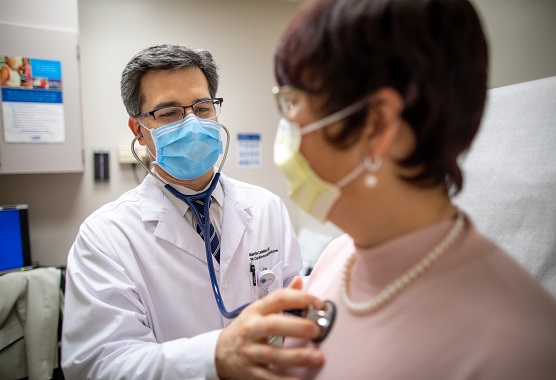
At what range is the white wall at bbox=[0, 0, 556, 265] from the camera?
151 centimetres

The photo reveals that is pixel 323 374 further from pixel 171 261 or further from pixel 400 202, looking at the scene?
pixel 171 261

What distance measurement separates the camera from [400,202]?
52 cm

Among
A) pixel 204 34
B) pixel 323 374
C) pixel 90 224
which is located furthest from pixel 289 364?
pixel 204 34

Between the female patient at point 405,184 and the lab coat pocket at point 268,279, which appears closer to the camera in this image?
the female patient at point 405,184

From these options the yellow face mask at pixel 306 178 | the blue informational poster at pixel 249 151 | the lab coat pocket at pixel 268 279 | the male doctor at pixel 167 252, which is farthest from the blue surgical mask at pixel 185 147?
the blue informational poster at pixel 249 151

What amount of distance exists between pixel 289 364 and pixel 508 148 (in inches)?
31.5

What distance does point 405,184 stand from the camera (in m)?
0.51

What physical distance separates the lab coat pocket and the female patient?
59cm

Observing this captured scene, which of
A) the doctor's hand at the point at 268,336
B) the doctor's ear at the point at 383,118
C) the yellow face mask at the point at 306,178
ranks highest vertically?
the doctor's ear at the point at 383,118

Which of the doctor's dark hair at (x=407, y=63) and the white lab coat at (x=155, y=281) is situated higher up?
the doctor's dark hair at (x=407, y=63)

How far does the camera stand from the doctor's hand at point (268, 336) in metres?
0.54

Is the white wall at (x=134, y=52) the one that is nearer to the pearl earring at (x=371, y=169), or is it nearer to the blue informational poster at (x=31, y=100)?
the blue informational poster at (x=31, y=100)

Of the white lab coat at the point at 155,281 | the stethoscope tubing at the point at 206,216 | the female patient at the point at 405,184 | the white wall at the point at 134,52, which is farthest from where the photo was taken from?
the white wall at the point at 134,52

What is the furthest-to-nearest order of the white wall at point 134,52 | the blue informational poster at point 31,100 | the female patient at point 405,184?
the blue informational poster at point 31,100
the white wall at point 134,52
the female patient at point 405,184
